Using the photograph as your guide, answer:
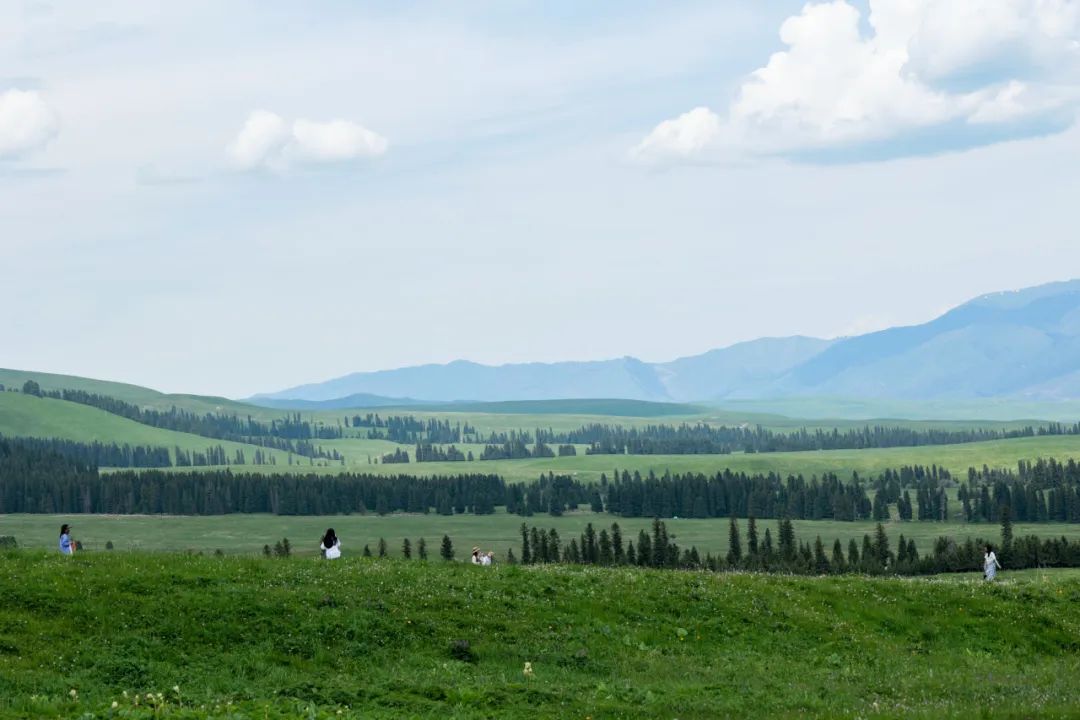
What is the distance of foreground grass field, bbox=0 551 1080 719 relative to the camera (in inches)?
1293

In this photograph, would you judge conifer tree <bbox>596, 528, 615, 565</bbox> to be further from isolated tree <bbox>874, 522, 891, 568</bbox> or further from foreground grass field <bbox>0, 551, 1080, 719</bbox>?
foreground grass field <bbox>0, 551, 1080, 719</bbox>

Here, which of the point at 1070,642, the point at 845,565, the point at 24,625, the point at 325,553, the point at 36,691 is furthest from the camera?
the point at 845,565

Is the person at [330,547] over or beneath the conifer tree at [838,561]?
over

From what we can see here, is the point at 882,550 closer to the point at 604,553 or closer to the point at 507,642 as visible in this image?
the point at 604,553

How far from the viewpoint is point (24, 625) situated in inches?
1512

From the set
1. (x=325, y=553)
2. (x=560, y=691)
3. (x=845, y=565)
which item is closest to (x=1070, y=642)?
(x=560, y=691)

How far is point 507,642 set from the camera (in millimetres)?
41062

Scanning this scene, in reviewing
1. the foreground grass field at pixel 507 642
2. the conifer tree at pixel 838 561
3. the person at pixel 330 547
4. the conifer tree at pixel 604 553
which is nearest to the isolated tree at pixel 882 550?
the conifer tree at pixel 838 561

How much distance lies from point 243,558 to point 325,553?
19.5 ft

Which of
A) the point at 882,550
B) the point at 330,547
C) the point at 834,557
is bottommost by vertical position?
the point at 834,557

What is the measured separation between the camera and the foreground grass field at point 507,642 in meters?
32.8

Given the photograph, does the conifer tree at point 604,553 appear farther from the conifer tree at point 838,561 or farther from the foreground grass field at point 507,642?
the foreground grass field at point 507,642

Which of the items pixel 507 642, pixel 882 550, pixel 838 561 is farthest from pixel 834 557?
pixel 507 642

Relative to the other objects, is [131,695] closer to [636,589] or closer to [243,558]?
[243,558]
